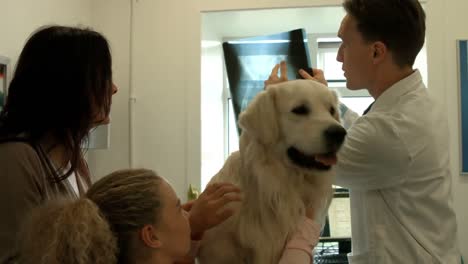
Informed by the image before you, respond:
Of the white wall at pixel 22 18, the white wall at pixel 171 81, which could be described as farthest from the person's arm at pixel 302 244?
the white wall at pixel 171 81

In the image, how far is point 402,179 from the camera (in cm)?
133

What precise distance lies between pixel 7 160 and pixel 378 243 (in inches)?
39.7

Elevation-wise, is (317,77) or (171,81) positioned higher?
(171,81)

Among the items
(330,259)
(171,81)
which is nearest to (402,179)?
(330,259)

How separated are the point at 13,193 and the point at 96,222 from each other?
0.82 ft

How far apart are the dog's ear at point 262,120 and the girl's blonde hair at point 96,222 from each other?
0.42m

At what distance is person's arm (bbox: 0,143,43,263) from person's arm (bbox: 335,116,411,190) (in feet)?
2.76

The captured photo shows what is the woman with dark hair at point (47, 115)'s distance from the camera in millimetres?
998

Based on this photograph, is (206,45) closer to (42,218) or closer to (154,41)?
(154,41)

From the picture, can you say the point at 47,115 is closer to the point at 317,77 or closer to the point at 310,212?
the point at 310,212

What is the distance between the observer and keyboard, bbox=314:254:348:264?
2.96 metres

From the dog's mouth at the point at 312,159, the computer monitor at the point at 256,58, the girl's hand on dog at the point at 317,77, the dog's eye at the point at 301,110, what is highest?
the computer monitor at the point at 256,58

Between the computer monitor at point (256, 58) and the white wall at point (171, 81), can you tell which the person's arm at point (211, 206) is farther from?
the computer monitor at point (256, 58)

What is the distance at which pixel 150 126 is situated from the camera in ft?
10.0
